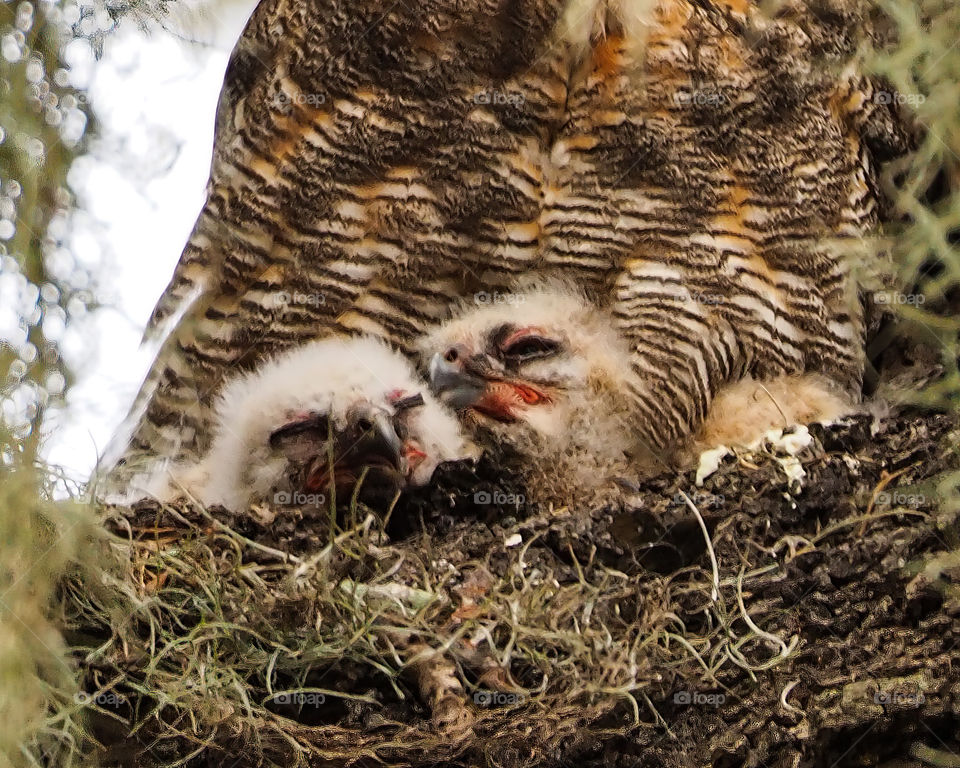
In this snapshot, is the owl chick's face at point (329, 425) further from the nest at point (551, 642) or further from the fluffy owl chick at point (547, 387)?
the nest at point (551, 642)

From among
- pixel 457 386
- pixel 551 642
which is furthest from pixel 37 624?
pixel 457 386

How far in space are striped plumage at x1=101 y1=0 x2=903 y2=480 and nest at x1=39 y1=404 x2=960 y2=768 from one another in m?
A: 0.55

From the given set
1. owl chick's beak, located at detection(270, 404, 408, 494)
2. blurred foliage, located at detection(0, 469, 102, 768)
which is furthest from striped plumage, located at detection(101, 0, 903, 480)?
blurred foliage, located at detection(0, 469, 102, 768)

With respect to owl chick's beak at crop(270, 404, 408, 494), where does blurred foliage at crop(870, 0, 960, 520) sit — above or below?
above

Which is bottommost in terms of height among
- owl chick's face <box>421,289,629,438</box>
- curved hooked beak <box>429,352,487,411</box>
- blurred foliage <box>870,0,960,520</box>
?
curved hooked beak <box>429,352,487,411</box>

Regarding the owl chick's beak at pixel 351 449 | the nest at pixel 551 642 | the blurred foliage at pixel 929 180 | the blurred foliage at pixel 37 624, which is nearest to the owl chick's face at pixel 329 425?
the owl chick's beak at pixel 351 449

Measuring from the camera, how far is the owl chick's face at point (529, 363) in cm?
179

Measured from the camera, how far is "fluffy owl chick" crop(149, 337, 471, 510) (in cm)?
159

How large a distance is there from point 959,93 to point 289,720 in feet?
3.92

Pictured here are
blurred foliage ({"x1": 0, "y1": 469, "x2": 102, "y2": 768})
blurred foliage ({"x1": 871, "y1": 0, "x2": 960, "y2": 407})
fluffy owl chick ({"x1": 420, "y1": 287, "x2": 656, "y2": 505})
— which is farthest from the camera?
fluffy owl chick ({"x1": 420, "y1": 287, "x2": 656, "y2": 505})

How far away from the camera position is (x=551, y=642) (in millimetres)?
1123

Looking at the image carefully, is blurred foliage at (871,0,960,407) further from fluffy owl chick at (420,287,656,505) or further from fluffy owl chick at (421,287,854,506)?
fluffy owl chick at (420,287,656,505)

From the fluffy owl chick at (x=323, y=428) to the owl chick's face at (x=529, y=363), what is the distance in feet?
0.17

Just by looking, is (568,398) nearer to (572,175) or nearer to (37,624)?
(572,175)
